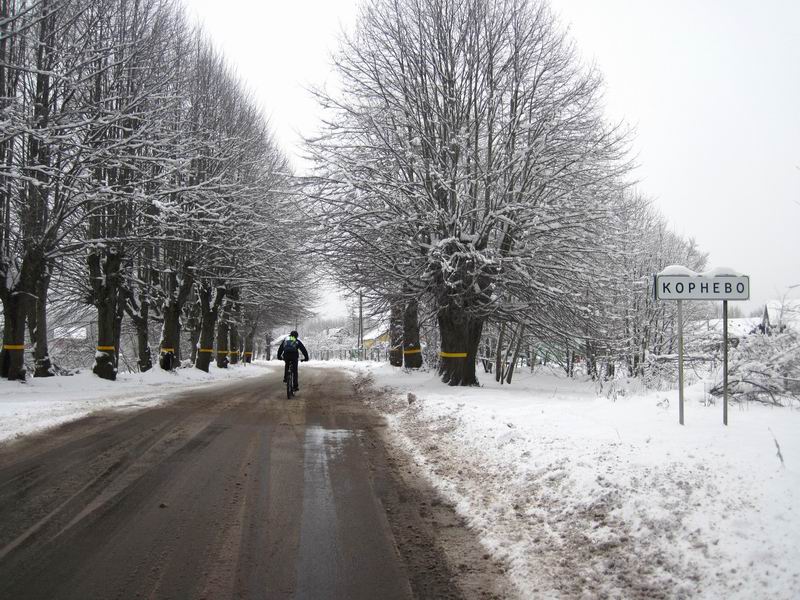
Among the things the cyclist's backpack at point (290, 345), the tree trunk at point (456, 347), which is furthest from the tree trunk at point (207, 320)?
the tree trunk at point (456, 347)

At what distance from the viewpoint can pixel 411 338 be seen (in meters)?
21.0

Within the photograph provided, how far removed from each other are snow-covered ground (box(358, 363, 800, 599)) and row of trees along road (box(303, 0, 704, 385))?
23.1 ft

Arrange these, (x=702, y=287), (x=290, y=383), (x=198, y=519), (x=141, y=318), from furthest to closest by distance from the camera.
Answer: (x=141, y=318)
(x=290, y=383)
(x=702, y=287)
(x=198, y=519)

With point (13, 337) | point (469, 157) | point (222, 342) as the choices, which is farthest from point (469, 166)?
point (222, 342)

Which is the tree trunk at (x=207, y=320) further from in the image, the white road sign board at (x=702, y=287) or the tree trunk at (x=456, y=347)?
the white road sign board at (x=702, y=287)

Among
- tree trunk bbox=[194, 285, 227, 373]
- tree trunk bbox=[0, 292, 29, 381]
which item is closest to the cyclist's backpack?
tree trunk bbox=[0, 292, 29, 381]

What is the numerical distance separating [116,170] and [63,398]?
329 inches

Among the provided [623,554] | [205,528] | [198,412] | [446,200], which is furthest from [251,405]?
[623,554]

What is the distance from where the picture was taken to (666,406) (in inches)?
277

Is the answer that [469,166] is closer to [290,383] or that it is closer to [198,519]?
[290,383]

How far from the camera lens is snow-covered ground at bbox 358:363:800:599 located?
3357 mm

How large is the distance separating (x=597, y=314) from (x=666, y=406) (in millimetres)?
8978

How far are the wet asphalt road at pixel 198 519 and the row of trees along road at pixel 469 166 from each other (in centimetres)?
689

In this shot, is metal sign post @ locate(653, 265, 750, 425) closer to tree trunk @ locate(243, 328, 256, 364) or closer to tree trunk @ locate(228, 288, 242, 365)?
tree trunk @ locate(228, 288, 242, 365)
